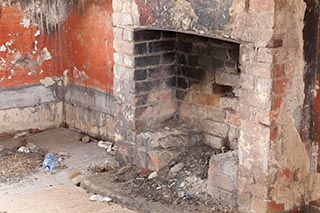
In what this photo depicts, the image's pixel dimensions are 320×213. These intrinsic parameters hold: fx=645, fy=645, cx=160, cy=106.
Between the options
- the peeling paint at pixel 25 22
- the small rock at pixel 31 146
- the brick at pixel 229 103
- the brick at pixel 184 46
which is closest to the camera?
the brick at pixel 229 103

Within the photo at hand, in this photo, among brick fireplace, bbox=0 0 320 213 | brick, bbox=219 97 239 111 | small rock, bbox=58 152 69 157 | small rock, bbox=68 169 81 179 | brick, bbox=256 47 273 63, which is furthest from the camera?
small rock, bbox=58 152 69 157

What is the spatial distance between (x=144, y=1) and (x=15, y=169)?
2201 millimetres

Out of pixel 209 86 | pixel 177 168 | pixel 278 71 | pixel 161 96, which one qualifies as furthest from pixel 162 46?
pixel 278 71

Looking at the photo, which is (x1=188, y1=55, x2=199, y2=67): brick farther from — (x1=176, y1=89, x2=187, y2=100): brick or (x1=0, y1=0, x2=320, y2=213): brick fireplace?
(x1=176, y1=89, x2=187, y2=100): brick

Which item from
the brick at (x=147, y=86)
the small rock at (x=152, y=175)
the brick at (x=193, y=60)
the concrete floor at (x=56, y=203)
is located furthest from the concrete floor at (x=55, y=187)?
the brick at (x=193, y=60)

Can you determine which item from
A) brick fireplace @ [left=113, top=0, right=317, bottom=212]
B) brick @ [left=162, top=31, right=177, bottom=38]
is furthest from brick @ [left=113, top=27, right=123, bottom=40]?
brick @ [left=162, top=31, right=177, bottom=38]

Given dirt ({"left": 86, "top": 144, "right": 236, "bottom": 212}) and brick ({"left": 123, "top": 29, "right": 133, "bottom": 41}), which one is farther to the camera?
brick ({"left": 123, "top": 29, "right": 133, "bottom": 41})

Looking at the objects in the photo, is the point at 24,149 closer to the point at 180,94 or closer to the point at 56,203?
the point at 56,203

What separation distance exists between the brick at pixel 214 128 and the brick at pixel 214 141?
0.13 feet

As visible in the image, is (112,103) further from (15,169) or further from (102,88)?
(15,169)

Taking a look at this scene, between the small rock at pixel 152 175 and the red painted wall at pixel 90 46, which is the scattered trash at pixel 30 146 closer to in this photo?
the red painted wall at pixel 90 46

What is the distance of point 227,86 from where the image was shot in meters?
5.91

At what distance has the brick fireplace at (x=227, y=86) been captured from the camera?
4.80m

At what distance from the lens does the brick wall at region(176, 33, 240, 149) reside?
230 inches
